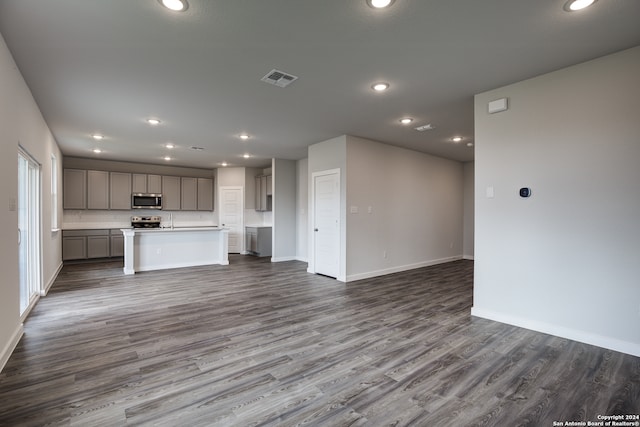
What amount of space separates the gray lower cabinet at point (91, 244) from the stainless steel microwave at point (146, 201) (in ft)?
2.86

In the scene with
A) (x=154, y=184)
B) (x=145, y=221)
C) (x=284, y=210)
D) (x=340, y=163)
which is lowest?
(x=145, y=221)

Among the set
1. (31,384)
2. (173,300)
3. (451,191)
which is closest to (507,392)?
(31,384)

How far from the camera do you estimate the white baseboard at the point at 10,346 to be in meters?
2.42

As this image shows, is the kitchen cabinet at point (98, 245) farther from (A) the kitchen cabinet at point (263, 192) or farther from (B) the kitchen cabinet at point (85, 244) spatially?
(A) the kitchen cabinet at point (263, 192)

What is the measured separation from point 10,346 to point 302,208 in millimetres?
5961

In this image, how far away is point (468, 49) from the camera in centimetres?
261

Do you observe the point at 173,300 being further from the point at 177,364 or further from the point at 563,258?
the point at 563,258

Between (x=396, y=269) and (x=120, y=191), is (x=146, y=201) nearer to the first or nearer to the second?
(x=120, y=191)

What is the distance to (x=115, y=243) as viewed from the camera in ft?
26.1

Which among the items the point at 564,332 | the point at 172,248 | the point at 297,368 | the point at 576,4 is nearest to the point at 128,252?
the point at 172,248

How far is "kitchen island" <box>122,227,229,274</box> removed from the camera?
6168mm

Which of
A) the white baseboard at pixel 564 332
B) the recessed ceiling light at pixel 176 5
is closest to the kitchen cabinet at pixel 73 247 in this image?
the recessed ceiling light at pixel 176 5

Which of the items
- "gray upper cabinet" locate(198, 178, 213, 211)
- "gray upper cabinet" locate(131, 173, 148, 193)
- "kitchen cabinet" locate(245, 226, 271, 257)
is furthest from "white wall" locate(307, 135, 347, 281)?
"gray upper cabinet" locate(131, 173, 148, 193)

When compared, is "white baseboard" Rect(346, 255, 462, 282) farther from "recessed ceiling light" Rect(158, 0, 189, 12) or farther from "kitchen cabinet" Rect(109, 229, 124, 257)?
"kitchen cabinet" Rect(109, 229, 124, 257)
